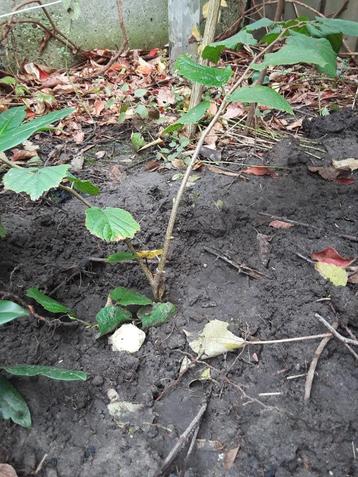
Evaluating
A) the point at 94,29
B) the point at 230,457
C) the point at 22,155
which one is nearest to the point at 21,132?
the point at 230,457

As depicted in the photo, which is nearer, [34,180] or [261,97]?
[34,180]

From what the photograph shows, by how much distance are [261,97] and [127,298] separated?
2.03 ft

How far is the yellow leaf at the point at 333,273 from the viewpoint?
1.24m

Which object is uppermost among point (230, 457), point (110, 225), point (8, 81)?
point (110, 225)

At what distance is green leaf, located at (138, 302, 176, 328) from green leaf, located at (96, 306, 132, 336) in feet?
0.16

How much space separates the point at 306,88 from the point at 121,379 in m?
2.17

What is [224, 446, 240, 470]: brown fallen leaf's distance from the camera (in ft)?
3.02

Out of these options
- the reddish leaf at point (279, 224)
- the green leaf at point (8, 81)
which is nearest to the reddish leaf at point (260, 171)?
the reddish leaf at point (279, 224)

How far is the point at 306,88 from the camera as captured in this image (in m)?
2.60

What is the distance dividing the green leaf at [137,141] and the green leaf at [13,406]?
4.26 feet

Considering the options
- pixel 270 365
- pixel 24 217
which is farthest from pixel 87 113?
pixel 270 365

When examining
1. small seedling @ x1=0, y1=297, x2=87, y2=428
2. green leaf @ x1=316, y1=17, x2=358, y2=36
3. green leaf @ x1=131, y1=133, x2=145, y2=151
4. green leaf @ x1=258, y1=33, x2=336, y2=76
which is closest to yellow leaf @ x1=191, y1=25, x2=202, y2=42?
green leaf @ x1=131, y1=133, x2=145, y2=151

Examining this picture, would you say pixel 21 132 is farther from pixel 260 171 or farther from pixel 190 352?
pixel 260 171

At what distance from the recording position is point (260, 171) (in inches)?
70.5
